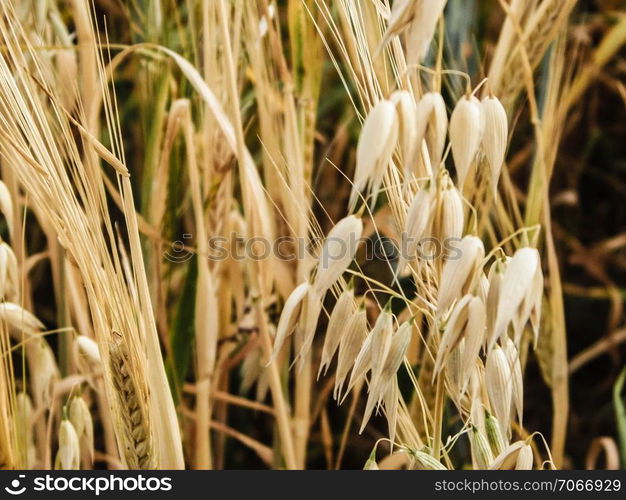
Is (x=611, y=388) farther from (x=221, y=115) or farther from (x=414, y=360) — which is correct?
(x=221, y=115)

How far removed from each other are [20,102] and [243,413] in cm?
48

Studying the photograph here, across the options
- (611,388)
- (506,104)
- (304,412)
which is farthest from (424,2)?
(611,388)
